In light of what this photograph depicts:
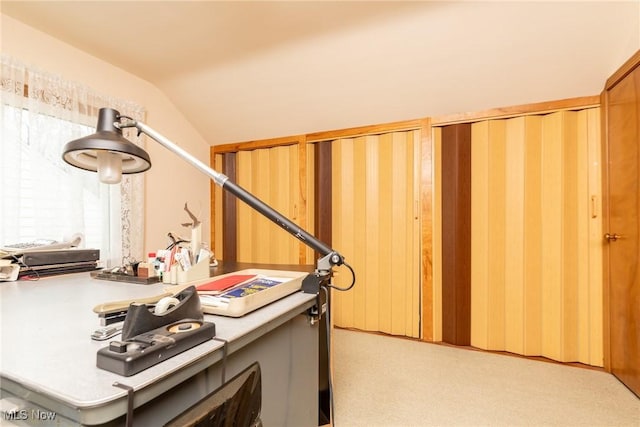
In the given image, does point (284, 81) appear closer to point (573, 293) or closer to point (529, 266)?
point (529, 266)

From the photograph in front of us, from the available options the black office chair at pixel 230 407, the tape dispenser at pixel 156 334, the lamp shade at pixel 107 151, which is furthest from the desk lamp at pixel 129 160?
the black office chair at pixel 230 407

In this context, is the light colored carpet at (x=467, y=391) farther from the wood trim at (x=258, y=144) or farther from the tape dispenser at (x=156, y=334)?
the wood trim at (x=258, y=144)

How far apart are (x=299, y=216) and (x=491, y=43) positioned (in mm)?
2022

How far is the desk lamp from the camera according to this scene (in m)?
0.92

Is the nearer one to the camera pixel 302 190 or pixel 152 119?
pixel 152 119

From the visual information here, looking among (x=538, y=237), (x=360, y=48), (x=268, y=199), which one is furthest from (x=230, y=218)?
(x=538, y=237)

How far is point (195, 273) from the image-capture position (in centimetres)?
131

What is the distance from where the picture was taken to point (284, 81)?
8.50 feet

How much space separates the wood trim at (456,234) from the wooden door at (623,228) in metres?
0.84

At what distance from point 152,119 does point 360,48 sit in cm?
196

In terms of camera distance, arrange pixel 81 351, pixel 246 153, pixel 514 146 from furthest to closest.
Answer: pixel 246 153
pixel 514 146
pixel 81 351

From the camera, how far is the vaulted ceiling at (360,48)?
72.1 inches

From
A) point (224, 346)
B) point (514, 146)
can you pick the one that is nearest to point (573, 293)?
point (514, 146)
